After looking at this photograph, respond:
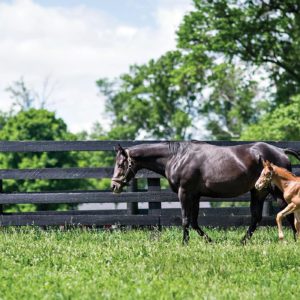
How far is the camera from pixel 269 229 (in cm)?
1334

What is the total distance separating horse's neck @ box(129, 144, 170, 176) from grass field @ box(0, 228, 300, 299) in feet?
4.13

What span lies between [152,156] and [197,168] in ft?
2.75

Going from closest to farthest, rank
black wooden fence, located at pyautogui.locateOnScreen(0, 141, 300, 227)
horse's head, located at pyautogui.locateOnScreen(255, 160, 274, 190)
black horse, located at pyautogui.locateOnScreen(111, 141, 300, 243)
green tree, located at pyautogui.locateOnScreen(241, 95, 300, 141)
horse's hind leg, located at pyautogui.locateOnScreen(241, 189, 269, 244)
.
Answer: horse's head, located at pyautogui.locateOnScreen(255, 160, 274, 190) < black horse, located at pyautogui.locateOnScreen(111, 141, 300, 243) < horse's hind leg, located at pyautogui.locateOnScreen(241, 189, 269, 244) < black wooden fence, located at pyautogui.locateOnScreen(0, 141, 300, 227) < green tree, located at pyautogui.locateOnScreen(241, 95, 300, 141)

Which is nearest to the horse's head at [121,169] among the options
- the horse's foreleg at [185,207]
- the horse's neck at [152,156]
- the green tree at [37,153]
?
the horse's neck at [152,156]

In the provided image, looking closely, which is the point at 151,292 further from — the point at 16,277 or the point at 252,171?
the point at 252,171

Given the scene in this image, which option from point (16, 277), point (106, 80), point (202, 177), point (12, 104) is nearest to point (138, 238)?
point (202, 177)

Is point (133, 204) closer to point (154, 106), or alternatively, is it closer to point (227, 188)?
point (227, 188)

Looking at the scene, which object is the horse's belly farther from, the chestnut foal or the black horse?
the chestnut foal

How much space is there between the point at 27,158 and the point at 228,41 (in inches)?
1044

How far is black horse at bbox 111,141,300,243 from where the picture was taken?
11625 millimetres

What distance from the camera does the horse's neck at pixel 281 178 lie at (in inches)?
456

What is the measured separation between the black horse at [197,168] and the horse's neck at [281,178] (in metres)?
0.31

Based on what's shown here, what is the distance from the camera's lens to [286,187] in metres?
11.9

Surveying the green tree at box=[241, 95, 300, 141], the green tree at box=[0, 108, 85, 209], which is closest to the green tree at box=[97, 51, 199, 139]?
the green tree at box=[0, 108, 85, 209]
